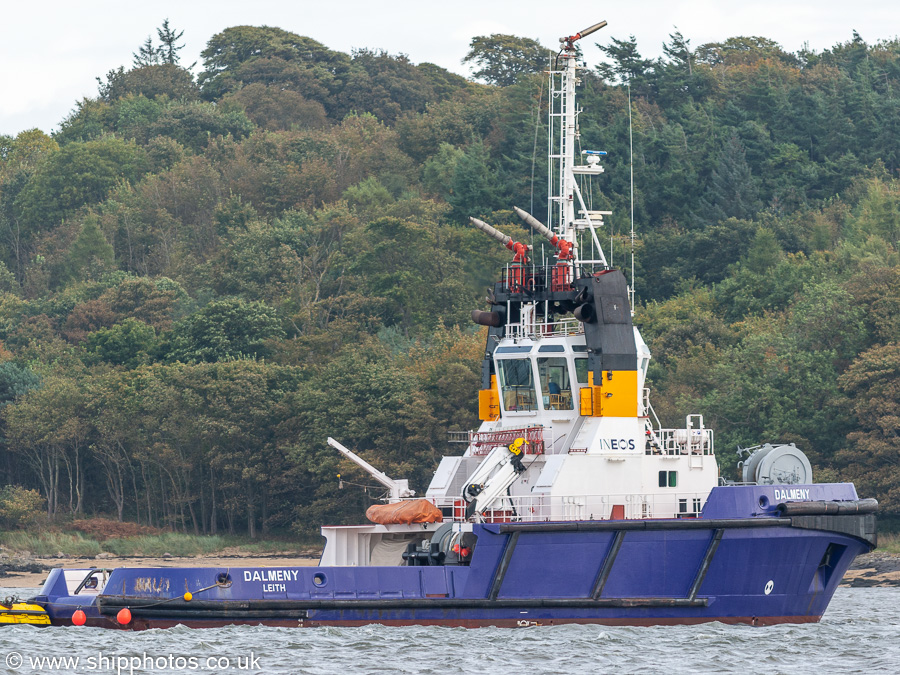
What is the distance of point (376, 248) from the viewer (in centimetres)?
7694

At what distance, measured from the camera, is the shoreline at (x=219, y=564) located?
156ft

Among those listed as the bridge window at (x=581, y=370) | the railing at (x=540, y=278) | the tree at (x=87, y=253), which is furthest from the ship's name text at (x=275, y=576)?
the tree at (x=87, y=253)

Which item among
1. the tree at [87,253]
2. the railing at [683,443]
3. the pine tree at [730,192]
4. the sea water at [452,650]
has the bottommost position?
the sea water at [452,650]

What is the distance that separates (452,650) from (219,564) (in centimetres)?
3052

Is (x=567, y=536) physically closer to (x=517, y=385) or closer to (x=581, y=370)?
(x=581, y=370)

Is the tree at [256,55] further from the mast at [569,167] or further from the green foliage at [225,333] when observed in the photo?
the mast at [569,167]

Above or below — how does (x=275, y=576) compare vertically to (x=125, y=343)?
below

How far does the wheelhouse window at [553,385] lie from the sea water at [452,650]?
189 inches

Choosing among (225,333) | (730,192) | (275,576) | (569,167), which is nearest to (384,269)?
(225,333)

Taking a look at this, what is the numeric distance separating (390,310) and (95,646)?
167ft

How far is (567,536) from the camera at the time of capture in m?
26.2

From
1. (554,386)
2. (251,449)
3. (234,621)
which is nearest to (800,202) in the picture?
(251,449)

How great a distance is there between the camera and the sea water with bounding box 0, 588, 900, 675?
910 inches

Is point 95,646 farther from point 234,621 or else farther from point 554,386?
point 554,386
